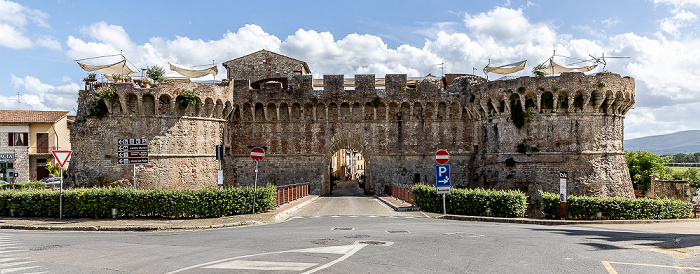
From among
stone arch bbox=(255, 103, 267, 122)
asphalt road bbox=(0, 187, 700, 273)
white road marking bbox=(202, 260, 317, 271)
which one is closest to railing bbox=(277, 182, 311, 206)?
stone arch bbox=(255, 103, 267, 122)

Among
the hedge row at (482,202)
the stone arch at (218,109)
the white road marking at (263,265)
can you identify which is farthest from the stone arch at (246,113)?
the white road marking at (263,265)

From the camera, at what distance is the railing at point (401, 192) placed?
965 inches

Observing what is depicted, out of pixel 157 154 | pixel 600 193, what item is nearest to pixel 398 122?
pixel 600 193

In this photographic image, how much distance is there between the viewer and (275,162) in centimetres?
3359

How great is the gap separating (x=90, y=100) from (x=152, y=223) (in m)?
14.5

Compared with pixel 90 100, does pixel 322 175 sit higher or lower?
lower

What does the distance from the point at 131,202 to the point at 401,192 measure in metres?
13.9

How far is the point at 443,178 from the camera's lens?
63.8 feet

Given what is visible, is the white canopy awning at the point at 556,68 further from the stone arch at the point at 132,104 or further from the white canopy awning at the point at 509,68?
the stone arch at the point at 132,104

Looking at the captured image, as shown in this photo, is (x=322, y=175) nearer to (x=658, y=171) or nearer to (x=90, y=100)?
(x=90, y=100)

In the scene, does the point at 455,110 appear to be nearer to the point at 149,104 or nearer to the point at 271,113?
the point at 271,113

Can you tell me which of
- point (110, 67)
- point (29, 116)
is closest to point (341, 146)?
point (110, 67)

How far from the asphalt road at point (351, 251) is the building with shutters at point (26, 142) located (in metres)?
36.8

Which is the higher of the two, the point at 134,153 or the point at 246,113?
the point at 246,113
